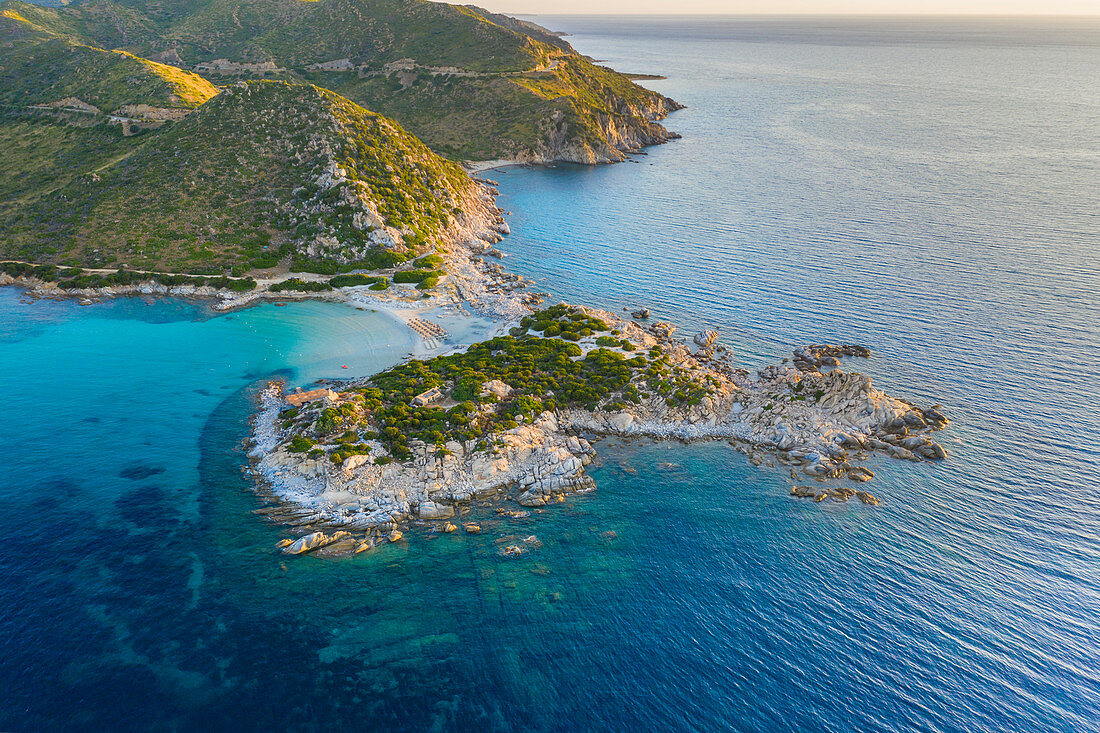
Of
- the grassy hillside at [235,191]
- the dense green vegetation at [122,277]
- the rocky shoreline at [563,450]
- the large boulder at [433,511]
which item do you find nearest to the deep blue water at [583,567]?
the rocky shoreline at [563,450]

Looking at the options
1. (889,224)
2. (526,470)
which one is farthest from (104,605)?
(889,224)

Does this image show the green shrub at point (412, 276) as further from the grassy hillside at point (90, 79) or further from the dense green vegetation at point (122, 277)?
the grassy hillside at point (90, 79)

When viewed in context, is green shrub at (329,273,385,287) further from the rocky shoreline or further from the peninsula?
the rocky shoreline

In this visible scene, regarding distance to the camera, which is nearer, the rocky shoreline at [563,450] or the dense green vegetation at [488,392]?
the rocky shoreline at [563,450]

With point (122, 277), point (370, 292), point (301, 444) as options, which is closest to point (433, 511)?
point (301, 444)

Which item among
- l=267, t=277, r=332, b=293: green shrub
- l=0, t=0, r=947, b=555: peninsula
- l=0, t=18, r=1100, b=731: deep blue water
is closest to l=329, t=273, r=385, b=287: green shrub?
l=0, t=0, r=947, b=555: peninsula

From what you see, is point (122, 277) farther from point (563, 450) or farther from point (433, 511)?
point (563, 450)

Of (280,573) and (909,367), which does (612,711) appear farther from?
(909,367)
